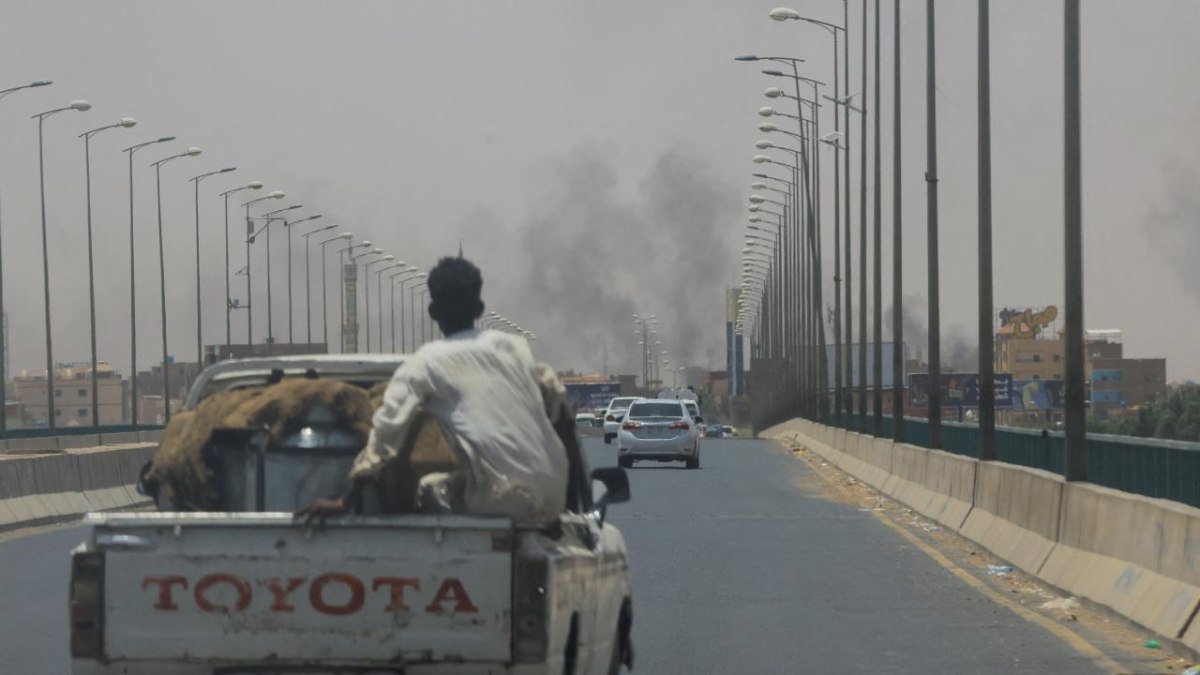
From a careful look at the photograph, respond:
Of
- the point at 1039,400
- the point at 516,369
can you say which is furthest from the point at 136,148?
the point at 1039,400

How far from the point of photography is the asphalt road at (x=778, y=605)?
553 inches

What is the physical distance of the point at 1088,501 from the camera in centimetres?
1803

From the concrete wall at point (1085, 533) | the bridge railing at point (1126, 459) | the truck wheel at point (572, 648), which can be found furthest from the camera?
the bridge railing at point (1126, 459)

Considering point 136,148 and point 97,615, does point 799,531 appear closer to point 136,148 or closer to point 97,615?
point 97,615

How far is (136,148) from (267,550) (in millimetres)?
67835

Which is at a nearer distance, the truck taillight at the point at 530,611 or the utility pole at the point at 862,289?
the truck taillight at the point at 530,611

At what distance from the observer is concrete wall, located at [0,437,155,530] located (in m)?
27.9

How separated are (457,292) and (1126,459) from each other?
50.9 feet

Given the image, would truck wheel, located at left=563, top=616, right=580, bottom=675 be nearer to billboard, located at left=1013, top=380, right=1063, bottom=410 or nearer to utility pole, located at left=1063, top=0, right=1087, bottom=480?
utility pole, located at left=1063, top=0, right=1087, bottom=480

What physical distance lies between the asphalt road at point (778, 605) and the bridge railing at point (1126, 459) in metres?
2.18

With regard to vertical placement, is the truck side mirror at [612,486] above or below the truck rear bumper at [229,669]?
above

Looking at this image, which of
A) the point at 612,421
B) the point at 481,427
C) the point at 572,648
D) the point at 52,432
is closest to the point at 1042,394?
the point at 612,421

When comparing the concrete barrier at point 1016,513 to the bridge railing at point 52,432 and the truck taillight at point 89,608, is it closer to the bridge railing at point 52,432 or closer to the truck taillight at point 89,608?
the truck taillight at point 89,608

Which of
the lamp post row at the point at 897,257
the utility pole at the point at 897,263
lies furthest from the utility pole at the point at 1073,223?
the utility pole at the point at 897,263
